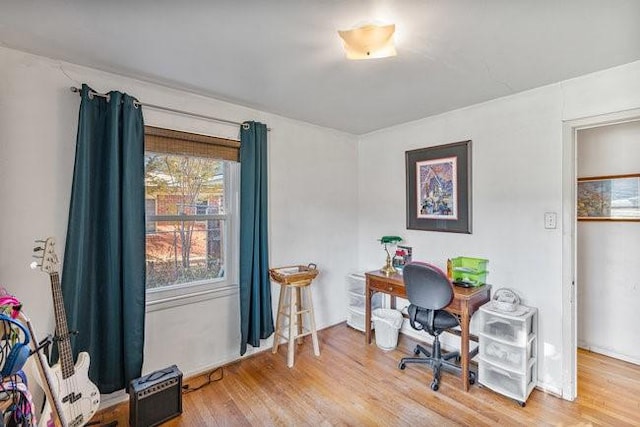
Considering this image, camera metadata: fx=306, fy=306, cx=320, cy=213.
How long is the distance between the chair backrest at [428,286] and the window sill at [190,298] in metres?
1.50

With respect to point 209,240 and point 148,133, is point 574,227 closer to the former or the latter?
point 209,240

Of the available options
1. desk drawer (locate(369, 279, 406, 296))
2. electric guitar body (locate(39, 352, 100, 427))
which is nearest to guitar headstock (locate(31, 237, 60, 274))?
electric guitar body (locate(39, 352, 100, 427))

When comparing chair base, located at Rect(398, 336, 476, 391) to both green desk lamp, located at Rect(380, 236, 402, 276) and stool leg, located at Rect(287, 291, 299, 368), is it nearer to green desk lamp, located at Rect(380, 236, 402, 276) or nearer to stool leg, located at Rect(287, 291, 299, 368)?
green desk lamp, located at Rect(380, 236, 402, 276)

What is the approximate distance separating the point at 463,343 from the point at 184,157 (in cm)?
265

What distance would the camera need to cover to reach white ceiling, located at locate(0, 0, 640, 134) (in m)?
1.40

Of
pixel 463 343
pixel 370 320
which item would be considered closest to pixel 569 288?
pixel 463 343

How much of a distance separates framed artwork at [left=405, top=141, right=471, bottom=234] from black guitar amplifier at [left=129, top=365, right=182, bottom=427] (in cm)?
247

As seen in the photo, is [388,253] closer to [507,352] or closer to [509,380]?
[507,352]

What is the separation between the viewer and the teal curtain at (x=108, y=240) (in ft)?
6.22

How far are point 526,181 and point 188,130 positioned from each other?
8.80 feet

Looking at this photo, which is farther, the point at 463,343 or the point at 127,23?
the point at 463,343

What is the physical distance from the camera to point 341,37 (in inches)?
63.1

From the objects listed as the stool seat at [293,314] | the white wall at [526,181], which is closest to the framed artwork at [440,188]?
the white wall at [526,181]

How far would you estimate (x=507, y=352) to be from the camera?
7.37 ft
